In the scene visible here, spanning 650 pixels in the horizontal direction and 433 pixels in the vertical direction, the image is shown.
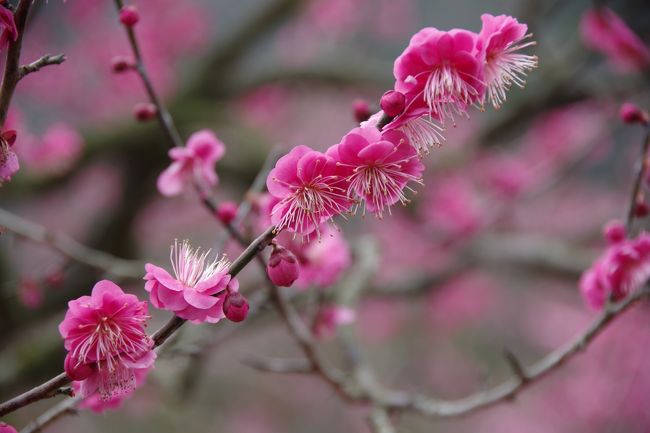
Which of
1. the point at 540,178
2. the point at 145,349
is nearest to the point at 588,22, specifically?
the point at 540,178

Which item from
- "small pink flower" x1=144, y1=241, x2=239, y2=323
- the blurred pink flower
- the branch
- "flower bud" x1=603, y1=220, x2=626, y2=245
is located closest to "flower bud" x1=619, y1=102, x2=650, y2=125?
"flower bud" x1=603, y1=220, x2=626, y2=245

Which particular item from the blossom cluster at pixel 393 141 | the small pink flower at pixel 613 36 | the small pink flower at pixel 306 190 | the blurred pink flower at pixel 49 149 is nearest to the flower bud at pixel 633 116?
the blossom cluster at pixel 393 141

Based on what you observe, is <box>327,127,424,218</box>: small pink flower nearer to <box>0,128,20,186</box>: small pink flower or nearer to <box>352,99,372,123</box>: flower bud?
<box>352,99,372,123</box>: flower bud

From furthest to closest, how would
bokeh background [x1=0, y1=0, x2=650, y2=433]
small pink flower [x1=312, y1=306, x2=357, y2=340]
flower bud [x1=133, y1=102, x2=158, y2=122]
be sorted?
1. bokeh background [x1=0, y1=0, x2=650, y2=433]
2. small pink flower [x1=312, y1=306, x2=357, y2=340]
3. flower bud [x1=133, y1=102, x2=158, y2=122]

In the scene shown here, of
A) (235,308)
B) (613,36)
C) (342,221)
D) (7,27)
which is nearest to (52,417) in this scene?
(235,308)

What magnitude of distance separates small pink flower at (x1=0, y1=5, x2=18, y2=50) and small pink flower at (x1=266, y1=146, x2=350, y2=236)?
0.81 ft

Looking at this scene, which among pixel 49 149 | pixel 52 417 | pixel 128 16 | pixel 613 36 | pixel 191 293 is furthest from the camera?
pixel 613 36

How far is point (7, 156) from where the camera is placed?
0.53 meters

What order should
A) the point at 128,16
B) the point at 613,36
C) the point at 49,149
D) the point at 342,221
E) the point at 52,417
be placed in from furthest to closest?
1. the point at 342,221
2. the point at 613,36
3. the point at 49,149
4. the point at 128,16
5. the point at 52,417

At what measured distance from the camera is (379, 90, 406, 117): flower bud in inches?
18.4

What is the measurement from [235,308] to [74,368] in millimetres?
136

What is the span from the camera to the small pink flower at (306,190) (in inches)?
18.8

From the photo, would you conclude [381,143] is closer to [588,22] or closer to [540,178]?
[588,22]

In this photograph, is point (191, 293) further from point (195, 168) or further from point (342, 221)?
point (342, 221)
